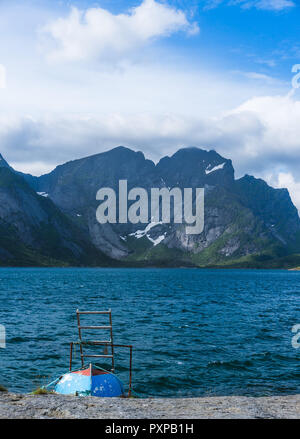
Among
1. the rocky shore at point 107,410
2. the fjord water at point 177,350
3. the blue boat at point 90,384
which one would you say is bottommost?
the fjord water at point 177,350

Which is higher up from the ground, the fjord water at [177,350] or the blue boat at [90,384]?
the blue boat at [90,384]

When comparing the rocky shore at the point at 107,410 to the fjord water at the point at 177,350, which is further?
the fjord water at the point at 177,350

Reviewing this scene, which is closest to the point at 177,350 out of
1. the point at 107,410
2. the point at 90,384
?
the point at 90,384

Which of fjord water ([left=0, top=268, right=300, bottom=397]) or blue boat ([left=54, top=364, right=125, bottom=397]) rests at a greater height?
blue boat ([left=54, top=364, right=125, bottom=397])

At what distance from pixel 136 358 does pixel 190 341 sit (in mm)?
11490

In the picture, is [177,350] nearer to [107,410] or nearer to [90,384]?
[90,384]

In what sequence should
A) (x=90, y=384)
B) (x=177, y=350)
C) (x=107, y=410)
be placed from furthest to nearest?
(x=177, y=350) → (x=90, y=384) → (x=107, y=410)

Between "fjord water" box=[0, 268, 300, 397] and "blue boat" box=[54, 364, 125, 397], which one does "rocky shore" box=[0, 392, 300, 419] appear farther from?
"fjord water" box=[0, 268, 300, 397]

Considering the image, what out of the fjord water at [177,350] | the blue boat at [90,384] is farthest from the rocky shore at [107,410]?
the fjord water at [177,350]

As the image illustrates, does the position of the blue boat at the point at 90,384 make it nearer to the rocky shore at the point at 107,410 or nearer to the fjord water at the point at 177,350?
the rocky shore at the point at 107,410

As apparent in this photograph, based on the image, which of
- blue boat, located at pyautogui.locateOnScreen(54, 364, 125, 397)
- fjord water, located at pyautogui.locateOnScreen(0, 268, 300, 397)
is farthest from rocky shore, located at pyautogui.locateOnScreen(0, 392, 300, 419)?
→ fjord water, located at pyautogui.locateOnScreen(0, 268, 300, 397)

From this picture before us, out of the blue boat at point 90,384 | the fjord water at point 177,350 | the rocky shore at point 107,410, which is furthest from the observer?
the fjord water at point 177,350
